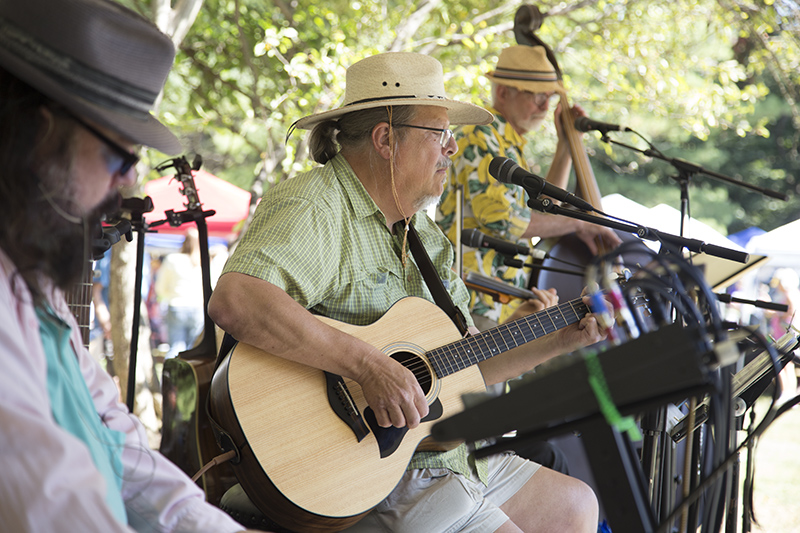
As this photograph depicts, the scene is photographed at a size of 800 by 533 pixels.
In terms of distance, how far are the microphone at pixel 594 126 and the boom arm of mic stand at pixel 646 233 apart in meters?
0.97

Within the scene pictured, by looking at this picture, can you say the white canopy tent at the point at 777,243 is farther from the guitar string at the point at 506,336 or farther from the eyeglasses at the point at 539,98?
the guitar string at the point at 506,336

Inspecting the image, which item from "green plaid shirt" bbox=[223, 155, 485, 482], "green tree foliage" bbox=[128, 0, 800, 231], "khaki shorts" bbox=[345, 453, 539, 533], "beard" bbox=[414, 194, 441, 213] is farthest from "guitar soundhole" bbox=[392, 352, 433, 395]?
"green tree foliage" bbox=[128, 0, 800, 231]

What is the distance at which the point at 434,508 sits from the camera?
77.3 inches

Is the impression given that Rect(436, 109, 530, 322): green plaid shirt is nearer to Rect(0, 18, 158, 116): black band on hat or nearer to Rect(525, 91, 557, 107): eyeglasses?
Rect(525, 91, 557, 107): eyeglasses

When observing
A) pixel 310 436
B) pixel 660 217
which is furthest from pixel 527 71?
pixel 660 217

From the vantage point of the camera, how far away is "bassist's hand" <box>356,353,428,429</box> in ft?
6.46

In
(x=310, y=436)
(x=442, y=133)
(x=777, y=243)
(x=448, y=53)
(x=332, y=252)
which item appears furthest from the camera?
(x=777, y=243)

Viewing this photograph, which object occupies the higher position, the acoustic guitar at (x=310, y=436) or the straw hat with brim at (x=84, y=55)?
the straw hat with brim at (x=84, y=55)

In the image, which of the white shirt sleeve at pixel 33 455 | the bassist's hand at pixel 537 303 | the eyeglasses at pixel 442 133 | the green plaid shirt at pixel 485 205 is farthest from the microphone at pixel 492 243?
the white shirt sleeve at pixel 33 455

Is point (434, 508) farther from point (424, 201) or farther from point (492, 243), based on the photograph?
point (492, 243)

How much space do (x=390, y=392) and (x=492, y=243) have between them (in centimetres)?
108

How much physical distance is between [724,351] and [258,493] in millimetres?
1402

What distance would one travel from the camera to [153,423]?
4.94m

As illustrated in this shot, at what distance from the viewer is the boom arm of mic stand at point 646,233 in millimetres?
1969
